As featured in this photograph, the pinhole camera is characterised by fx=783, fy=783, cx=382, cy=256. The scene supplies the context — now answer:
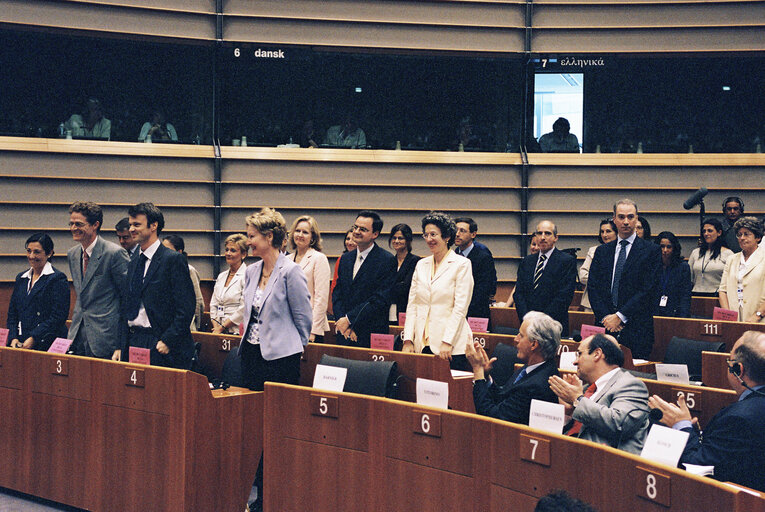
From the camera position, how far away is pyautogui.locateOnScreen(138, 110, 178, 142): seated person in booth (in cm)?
877

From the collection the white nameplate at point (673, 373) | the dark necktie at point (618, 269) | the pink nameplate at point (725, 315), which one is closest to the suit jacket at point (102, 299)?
the white nameplate at point (673, 373)

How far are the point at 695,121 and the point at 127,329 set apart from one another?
309 inches

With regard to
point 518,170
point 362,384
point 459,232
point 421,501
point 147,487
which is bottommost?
point 147,487

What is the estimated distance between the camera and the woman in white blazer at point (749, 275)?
5477mm

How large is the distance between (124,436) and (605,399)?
2130 mm

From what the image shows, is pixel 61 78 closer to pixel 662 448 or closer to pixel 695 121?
pixel 695 121

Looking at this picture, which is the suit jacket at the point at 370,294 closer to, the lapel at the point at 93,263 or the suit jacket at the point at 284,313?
the suit jacket at the point at 284,313

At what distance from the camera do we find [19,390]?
4.10m

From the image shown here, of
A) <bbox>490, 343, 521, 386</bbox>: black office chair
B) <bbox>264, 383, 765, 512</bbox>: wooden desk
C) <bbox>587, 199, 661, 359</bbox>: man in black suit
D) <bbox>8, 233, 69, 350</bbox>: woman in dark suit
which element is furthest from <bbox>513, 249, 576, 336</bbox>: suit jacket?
<bbox>8, 233, 69, 350</bbox>: woman in dark suit

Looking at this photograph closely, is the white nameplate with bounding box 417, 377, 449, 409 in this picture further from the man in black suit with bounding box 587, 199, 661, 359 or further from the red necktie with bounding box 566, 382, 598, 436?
the man in black suit with bounding box 587, 199, 661, 359

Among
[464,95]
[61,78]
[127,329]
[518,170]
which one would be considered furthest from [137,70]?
[127,329]

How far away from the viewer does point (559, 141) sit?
9.36 metres

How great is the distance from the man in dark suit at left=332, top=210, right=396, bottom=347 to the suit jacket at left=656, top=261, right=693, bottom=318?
95.9 inches

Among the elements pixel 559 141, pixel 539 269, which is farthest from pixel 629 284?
pixel 559 141
